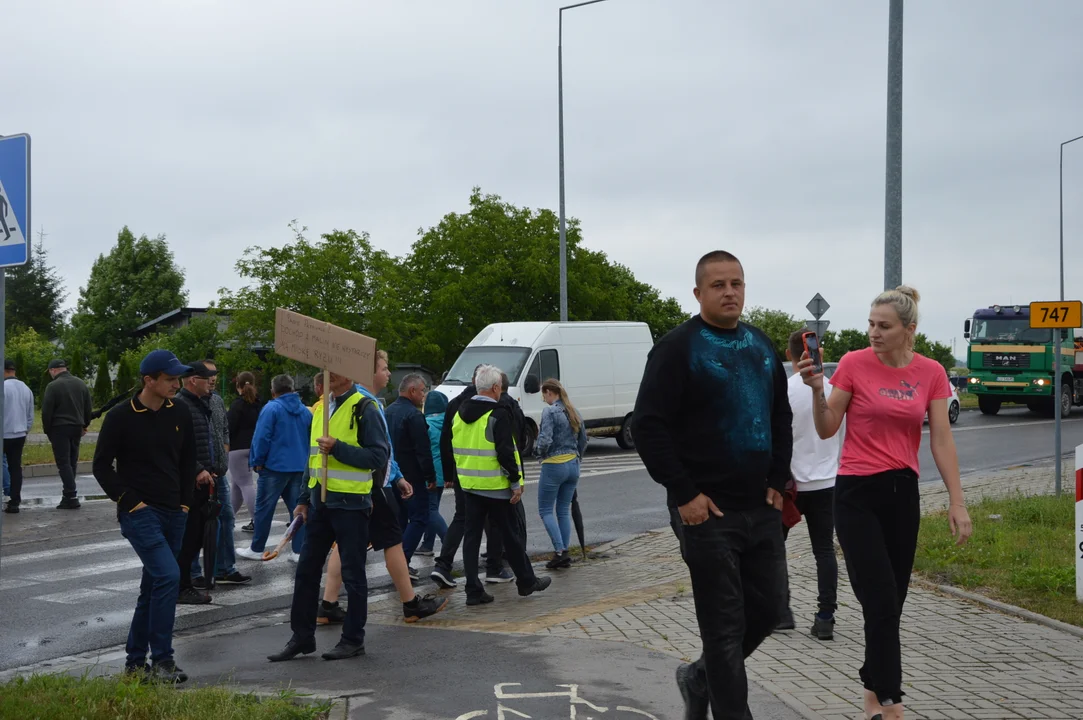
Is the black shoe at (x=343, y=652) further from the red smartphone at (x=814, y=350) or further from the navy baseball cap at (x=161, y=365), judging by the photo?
the red smartphone at (x=814, y=350)

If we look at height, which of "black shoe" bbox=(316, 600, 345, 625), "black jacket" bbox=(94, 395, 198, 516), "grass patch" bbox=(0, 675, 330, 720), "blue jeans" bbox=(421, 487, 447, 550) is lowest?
"black shoe" bbox=(316, 600, 345, 625)

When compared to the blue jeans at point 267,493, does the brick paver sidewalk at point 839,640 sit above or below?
below

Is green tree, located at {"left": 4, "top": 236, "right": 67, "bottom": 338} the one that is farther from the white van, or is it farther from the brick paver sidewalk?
the brick paver sidewalk

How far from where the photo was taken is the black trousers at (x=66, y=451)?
15.4 m

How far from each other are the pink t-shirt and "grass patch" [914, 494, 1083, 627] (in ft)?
10.9

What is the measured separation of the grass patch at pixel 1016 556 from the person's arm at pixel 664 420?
181 inches

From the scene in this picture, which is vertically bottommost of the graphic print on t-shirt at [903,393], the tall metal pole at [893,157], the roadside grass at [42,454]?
the roadside grass at [42,454]

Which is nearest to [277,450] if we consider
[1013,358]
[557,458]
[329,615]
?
[557,458]

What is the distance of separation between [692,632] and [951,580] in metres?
3.03

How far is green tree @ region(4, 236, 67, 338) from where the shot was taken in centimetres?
8875

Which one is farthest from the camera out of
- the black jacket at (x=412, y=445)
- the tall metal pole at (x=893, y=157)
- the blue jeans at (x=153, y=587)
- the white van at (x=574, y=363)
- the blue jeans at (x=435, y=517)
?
the white van at (x=574, y=363)

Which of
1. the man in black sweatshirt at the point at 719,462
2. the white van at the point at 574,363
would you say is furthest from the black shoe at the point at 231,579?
the white van at the point at 574,363

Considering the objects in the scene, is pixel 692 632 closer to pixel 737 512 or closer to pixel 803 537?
pixel 737 512

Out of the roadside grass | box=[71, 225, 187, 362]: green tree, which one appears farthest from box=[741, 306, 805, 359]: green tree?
the roadside grass
